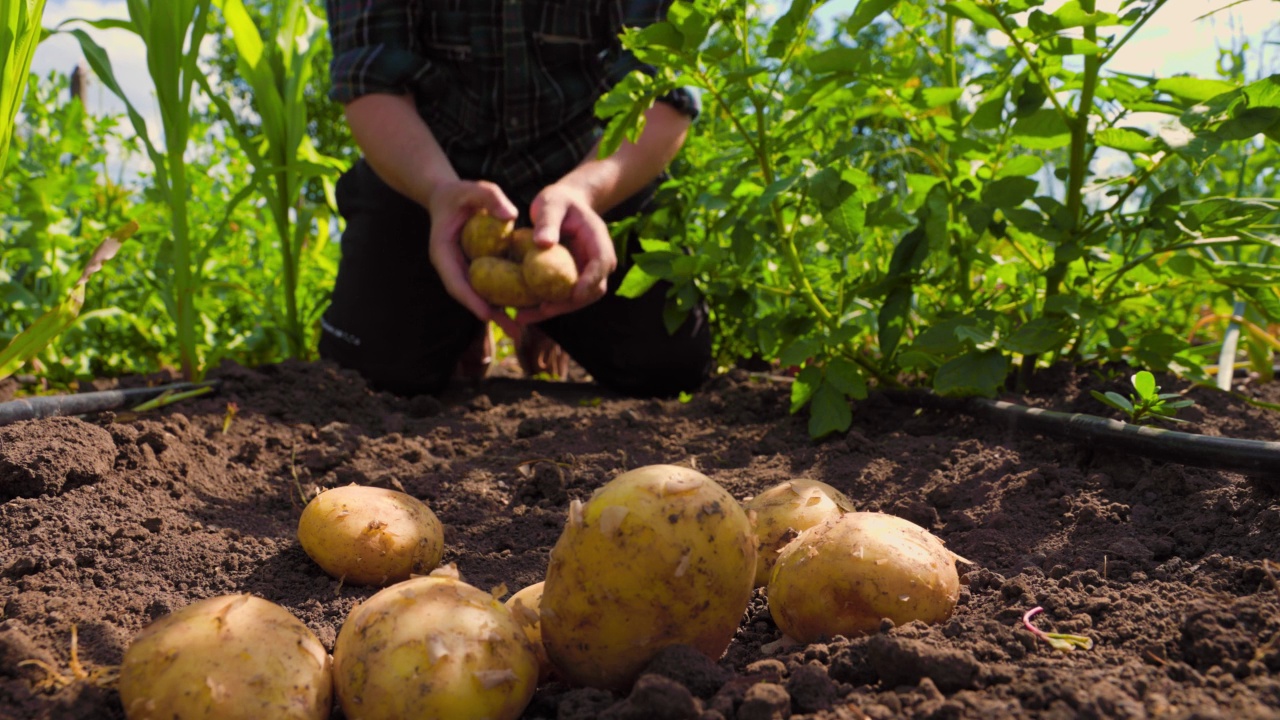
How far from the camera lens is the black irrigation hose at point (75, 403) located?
5.82 ft

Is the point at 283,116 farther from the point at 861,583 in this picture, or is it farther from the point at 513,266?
the point at 861,583

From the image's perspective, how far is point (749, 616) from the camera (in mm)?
1346

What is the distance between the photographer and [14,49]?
1.78 meters

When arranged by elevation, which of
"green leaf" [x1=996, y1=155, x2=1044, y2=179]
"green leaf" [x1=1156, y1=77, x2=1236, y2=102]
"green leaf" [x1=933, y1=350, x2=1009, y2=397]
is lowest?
"green leaf" [x1=933, y1=350, x2=1009, y2=397]

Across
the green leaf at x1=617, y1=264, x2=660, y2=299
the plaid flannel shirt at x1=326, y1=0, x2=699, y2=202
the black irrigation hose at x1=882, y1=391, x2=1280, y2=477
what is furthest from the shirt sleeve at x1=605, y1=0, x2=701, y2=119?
the black irrigation hose at x1=882, y1=391, x2=1280, y2=477

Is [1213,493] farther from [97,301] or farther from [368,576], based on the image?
[97,301]

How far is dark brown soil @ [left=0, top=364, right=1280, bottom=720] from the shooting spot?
97 centimetres

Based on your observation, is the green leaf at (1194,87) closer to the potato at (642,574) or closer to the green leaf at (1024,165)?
the green leaf at (1024,165)

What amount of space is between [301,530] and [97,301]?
237 cm

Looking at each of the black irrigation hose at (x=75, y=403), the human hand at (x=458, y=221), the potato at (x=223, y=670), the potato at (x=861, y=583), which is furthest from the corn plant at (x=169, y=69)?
the potato at (x=861, y=583)

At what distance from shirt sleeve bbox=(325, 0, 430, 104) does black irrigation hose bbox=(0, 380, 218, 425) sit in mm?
1212

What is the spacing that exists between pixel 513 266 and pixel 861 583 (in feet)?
5.50

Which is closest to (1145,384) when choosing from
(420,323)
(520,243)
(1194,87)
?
(1194,87)

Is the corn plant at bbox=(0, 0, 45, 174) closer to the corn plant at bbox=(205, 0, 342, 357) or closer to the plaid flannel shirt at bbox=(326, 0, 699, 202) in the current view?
the corn plant at bbox=(205, 0, 342, 357)
